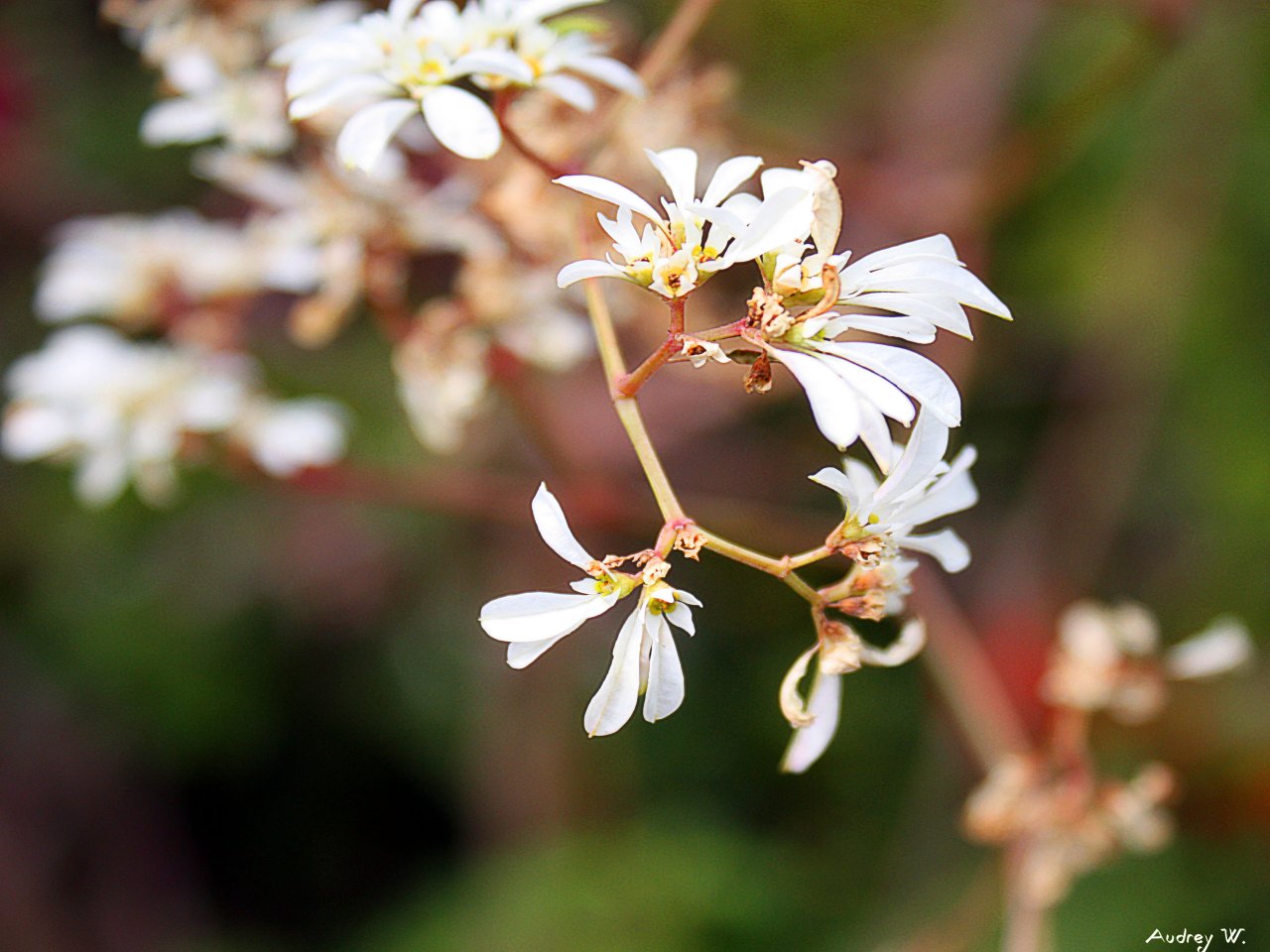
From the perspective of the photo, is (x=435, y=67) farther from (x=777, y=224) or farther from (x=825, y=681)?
(x=825, y=681)

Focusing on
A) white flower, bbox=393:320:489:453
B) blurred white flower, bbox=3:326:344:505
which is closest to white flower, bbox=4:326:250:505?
blurred white flower, bbox=3:326:344:505

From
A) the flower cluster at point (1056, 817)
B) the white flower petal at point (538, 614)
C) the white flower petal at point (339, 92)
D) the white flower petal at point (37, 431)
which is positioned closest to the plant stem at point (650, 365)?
the white flower petal at point (538, 614)

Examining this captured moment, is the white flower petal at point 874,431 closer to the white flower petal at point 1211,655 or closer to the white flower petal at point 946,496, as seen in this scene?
the white flower petal at point 946,496

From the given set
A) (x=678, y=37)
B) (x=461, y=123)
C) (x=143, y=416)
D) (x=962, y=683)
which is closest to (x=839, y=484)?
(x=461, y=123)

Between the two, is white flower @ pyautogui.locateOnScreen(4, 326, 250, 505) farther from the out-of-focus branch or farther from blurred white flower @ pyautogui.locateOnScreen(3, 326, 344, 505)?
the out-of-focus branch

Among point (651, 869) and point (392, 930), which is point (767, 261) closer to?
point (651, 869)

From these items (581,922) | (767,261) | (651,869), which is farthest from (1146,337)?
(767,261)

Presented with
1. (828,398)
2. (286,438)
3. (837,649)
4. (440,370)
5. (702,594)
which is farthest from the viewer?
(702,594)
